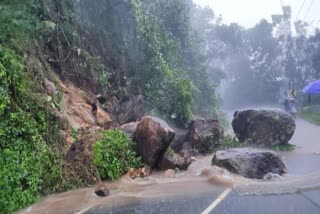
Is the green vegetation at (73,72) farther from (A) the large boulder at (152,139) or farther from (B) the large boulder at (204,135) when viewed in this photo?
(B) the large boulder at (204,135)

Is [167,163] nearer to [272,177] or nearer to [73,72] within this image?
[272,177]

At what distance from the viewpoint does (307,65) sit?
1797 inches

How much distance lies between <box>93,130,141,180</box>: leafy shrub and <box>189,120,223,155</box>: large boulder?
369 cm

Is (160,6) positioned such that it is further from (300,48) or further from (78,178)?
(300,48)

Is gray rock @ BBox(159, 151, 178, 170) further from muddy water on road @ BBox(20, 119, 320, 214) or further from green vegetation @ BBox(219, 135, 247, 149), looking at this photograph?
green vegetation @ BBox(219, 135, 247, 149)

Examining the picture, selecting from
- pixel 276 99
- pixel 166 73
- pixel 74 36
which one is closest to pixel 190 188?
pixel 74 36

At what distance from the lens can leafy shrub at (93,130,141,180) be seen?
9.19 m

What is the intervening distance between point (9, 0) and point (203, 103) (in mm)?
16857

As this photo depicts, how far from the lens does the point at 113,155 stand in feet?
31.4

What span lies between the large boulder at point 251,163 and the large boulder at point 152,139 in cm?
149

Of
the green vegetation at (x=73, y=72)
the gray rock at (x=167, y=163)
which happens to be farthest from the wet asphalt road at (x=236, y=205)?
the gray rock at (x=167, y=163)

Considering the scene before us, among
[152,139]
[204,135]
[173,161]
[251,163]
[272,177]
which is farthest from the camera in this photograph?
[204,135]

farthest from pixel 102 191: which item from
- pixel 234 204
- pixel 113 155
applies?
pixel 234 204

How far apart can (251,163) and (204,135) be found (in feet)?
13.7
